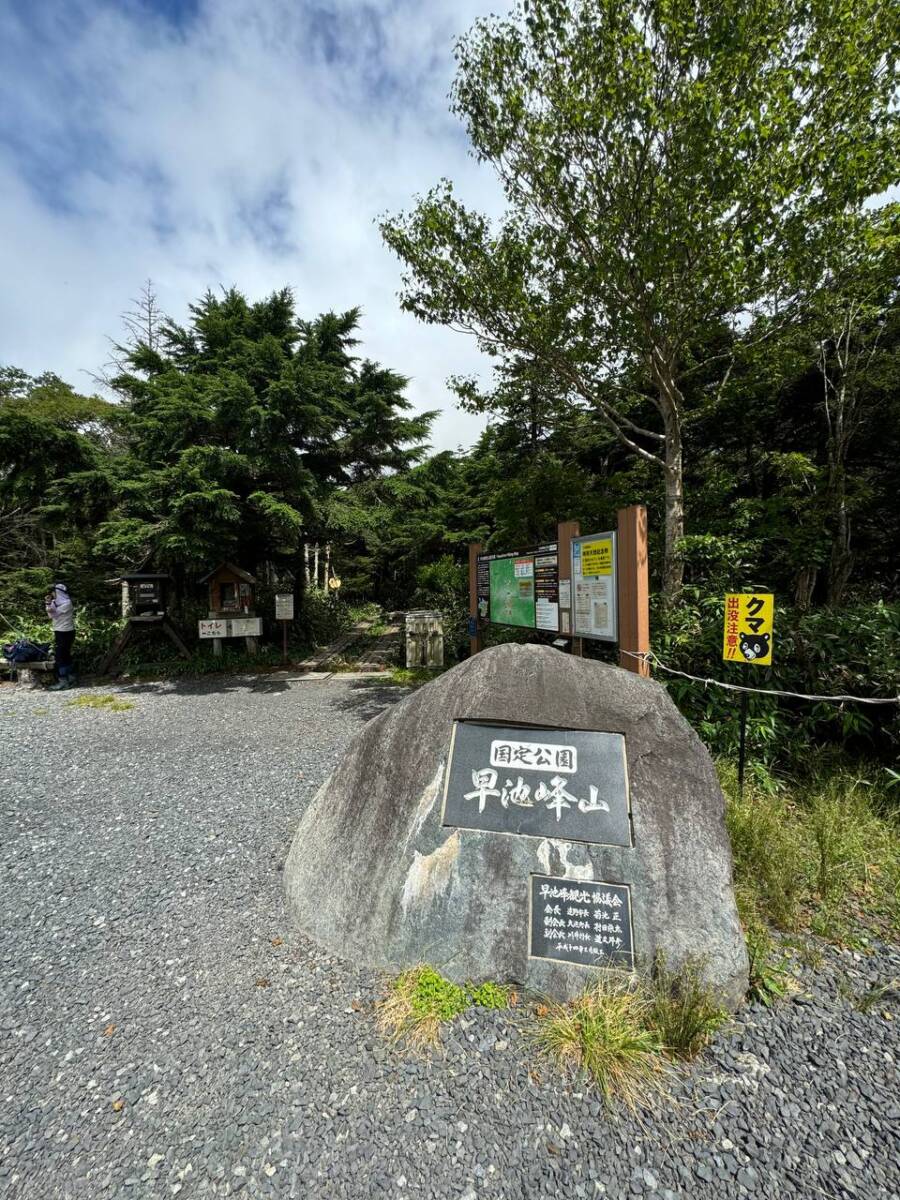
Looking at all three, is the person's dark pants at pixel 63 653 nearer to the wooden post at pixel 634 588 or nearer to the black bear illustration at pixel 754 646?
the wooden post at pixel 634 588

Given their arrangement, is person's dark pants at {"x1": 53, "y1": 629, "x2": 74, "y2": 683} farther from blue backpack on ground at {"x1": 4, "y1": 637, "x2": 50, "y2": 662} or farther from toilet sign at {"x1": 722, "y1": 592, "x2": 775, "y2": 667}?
toilet sign at {"x1": 722, "y1": 592, "x2": 775, "y2": 667}

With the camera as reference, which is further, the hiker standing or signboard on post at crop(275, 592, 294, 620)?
signboard on post at crop(275, 592, 294, 620)

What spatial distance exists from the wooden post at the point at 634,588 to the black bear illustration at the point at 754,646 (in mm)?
812

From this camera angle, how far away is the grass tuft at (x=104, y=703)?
8035mm

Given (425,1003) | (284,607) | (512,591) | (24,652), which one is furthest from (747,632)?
(24,652)

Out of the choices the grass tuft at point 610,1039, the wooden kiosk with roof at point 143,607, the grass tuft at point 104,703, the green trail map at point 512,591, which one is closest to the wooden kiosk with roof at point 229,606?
the wooden kiosk with roof at point 143,607

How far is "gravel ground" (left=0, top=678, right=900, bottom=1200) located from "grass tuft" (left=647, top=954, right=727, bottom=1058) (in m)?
0.08

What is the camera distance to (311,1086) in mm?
1968

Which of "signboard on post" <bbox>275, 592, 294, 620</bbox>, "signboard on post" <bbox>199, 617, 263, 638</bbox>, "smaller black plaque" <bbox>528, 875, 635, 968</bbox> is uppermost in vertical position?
"signboard on post" <bbox>275, 592, 294, 620</bbox>

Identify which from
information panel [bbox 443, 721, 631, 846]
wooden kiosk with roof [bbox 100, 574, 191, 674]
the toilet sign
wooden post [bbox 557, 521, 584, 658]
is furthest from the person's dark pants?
the toilet sign

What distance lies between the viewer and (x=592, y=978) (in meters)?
2.26

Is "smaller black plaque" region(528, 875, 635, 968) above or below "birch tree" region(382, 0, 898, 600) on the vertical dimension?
below

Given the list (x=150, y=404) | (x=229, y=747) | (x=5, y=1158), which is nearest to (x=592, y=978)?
(x=5, y=1158)

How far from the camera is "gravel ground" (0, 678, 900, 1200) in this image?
5.49 feet
